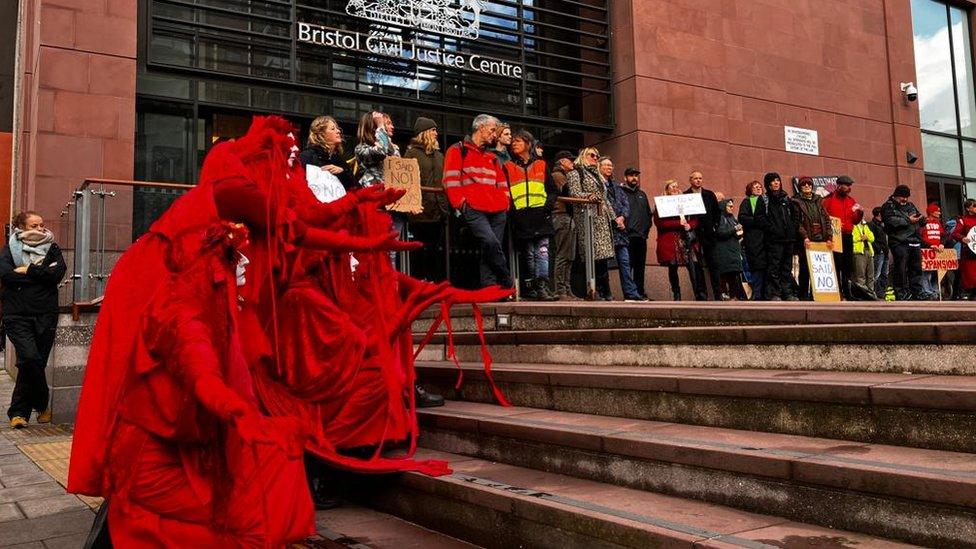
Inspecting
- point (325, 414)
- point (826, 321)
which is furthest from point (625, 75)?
point (325, 414)

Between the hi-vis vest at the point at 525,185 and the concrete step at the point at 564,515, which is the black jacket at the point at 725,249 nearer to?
the hi-vis vest at the point at 525,185

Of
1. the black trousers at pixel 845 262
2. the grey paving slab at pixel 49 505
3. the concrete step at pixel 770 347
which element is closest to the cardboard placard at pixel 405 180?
the concrete step at pixel 770 347

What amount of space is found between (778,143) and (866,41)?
4049 mm

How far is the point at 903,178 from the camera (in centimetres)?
1706

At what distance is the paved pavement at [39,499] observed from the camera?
164 inches

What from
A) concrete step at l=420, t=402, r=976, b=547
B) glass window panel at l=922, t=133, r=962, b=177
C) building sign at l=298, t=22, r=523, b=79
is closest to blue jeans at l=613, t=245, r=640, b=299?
building sign at l=298, t=22, r=523, b=79

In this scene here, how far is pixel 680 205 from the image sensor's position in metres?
10.3

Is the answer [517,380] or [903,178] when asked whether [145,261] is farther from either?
[903,178]

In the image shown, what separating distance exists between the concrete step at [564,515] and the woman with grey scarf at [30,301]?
4.96 metres

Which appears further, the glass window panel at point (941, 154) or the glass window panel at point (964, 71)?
the glass window panel at point (964, 71)

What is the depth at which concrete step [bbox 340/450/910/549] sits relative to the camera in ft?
8.98

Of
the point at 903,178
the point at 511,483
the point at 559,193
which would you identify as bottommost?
the point at 511,483

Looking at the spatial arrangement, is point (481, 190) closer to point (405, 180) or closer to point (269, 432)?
point (405, 180)

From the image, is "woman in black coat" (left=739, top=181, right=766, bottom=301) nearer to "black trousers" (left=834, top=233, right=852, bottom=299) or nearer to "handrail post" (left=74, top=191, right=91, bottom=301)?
"black trousers" (left=834, top=233, right=852, bottom=299)
